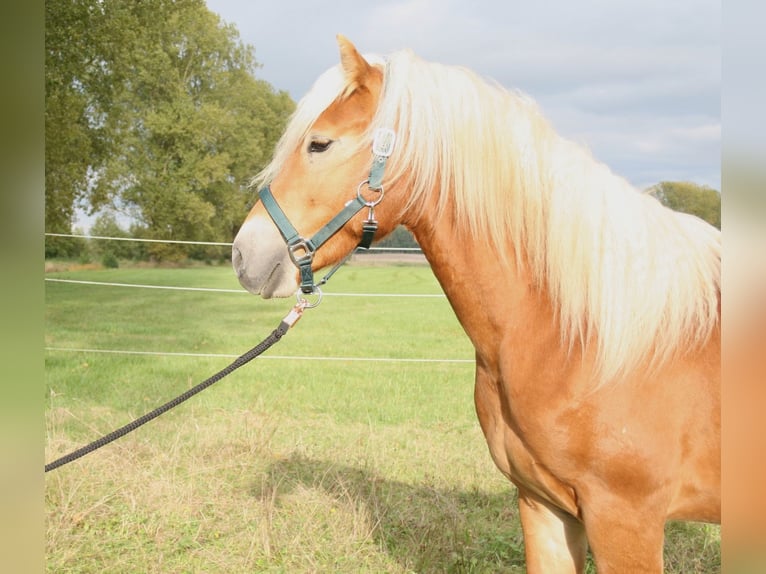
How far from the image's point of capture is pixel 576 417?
5.93 feet

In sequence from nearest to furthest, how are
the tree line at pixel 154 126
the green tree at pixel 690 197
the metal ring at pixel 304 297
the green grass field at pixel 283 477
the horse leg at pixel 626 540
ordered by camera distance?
the horse leg at pixel 626 540 → the metal ring at pixel 304 297 → the green grass field at pixel 283 477 → the green tree at pixel 690 197 → the tree line at pixel 154 126

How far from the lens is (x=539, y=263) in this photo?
6.32ft

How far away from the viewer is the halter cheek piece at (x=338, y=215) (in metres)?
1.90

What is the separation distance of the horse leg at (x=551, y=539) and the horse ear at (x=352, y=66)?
1.59 metres

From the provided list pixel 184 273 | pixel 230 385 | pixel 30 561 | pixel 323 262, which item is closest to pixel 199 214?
pixel 184 273

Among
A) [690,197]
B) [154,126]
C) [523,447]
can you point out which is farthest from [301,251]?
[154,126]

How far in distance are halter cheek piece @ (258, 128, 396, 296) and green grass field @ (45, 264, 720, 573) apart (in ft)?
6.77

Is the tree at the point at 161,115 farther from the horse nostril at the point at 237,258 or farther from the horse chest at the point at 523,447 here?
the horse chest at the point at 523,447

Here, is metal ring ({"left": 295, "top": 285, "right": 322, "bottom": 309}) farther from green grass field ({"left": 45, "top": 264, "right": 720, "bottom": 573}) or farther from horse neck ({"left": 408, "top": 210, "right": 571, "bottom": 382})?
green grass field ({"left": 45, "top": 264, "right": 720, "bottom": 573})

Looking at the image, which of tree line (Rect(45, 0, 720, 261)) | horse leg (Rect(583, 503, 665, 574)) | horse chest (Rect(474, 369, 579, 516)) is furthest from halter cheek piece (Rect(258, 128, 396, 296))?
tree line (Rect(45, 0, 720, 261))

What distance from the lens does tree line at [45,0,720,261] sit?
965cm

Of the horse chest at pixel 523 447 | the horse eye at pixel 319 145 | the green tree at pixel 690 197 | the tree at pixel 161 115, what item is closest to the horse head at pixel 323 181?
the horse eye at pixel 319 145

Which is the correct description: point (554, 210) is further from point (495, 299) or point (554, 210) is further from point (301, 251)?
point (301, 251)

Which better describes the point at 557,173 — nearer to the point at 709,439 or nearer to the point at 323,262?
the point at 323,262
